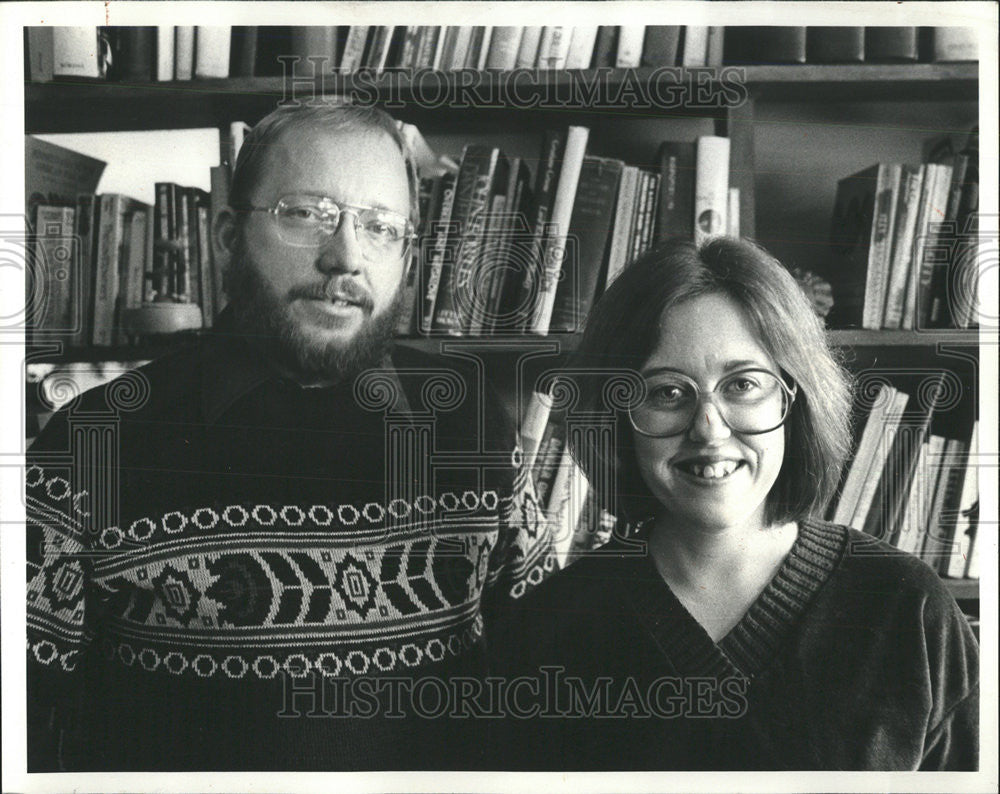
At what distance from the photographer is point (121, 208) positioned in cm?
102

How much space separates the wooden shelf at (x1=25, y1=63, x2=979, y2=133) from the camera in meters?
1.03

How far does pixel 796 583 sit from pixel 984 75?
0.68 metres

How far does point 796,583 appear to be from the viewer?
3.40 feet

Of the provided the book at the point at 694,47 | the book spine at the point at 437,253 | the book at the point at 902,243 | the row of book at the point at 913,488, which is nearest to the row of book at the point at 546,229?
the book spine at the point at 437,253

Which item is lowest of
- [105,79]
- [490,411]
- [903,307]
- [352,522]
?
[352,522]

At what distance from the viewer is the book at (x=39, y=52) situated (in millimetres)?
1034

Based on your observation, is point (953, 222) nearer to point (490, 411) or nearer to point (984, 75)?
point (984, 75)

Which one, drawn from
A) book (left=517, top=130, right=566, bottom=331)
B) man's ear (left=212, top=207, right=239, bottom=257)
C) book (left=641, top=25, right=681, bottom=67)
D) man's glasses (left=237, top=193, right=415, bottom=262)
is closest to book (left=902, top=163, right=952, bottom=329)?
book (left=641, top=25, right=681, bottom=67)

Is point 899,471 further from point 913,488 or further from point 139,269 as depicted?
point 139,269

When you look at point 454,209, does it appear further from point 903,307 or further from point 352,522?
point 903,307

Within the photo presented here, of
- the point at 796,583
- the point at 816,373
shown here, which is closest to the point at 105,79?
the point at 816,373

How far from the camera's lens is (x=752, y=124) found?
1048 mm

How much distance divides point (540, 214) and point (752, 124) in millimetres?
287

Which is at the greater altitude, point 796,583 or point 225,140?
point 225,140
